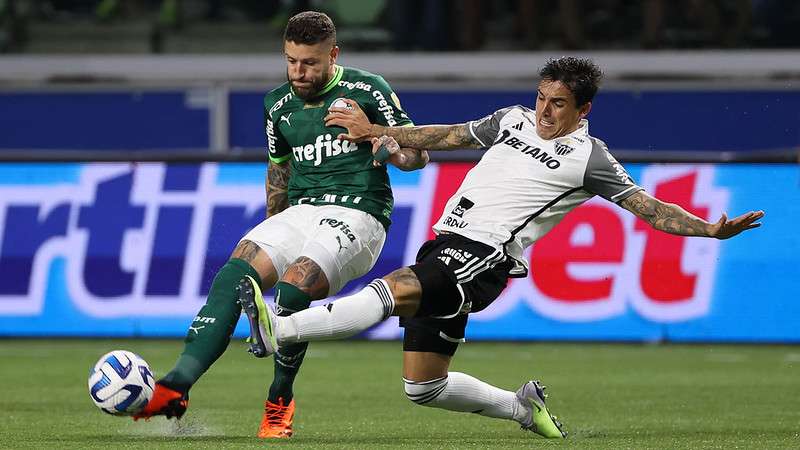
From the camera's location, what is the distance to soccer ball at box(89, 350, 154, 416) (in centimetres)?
660

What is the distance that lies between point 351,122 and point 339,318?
47.4 inches

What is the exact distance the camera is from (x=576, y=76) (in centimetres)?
729

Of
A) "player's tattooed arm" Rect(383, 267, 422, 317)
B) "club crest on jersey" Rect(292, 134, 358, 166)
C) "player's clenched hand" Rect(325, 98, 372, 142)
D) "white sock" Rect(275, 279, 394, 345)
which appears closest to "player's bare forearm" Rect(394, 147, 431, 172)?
"player's clenched hand" Rect(325, 98, 372, 142)

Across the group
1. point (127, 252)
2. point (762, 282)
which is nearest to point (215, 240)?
point (127, 252)

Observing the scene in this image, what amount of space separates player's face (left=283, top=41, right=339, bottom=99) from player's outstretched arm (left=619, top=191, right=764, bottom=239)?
60.0 inches

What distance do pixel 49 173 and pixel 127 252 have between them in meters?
0.95

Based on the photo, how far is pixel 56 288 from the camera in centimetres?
1366

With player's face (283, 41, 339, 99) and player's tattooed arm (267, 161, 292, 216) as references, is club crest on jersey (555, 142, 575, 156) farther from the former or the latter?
player's tattooed arm (267, 161, 292, 216)

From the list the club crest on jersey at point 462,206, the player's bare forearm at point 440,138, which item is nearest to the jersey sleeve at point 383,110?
the player's bare forearm at point 440,138

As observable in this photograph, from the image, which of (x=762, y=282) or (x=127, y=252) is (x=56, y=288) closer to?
(x=127, y=252)

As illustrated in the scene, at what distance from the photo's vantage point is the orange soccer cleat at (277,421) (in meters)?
7.59

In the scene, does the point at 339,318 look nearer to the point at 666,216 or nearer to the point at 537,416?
the point at 537,416

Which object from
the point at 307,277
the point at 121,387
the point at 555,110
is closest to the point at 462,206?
the point at 555,110

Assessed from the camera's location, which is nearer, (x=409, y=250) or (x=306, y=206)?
(x=306, y=206)
